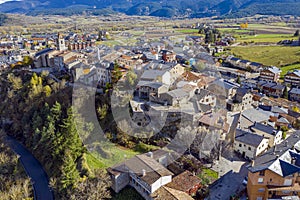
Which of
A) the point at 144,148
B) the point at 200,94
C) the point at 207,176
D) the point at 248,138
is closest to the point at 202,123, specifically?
the point at 248,138

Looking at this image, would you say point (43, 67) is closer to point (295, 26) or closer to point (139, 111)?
point (139, 111)

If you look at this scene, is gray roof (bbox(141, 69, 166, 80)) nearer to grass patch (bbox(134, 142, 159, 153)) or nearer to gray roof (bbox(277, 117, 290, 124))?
grass patch (bbox(134, 142, 159, 153))

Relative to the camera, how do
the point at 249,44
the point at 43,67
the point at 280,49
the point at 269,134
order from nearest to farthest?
the point at 269,134 → the point at 43,67 → the point at 280,49 → the point at 249,44

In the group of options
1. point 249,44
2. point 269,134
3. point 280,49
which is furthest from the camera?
point 249,44

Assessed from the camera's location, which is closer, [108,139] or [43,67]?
[108,139]

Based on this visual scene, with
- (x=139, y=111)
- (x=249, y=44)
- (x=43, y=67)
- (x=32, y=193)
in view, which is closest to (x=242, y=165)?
(x=139, y=111)

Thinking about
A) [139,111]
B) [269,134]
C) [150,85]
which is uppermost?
[150,85]
